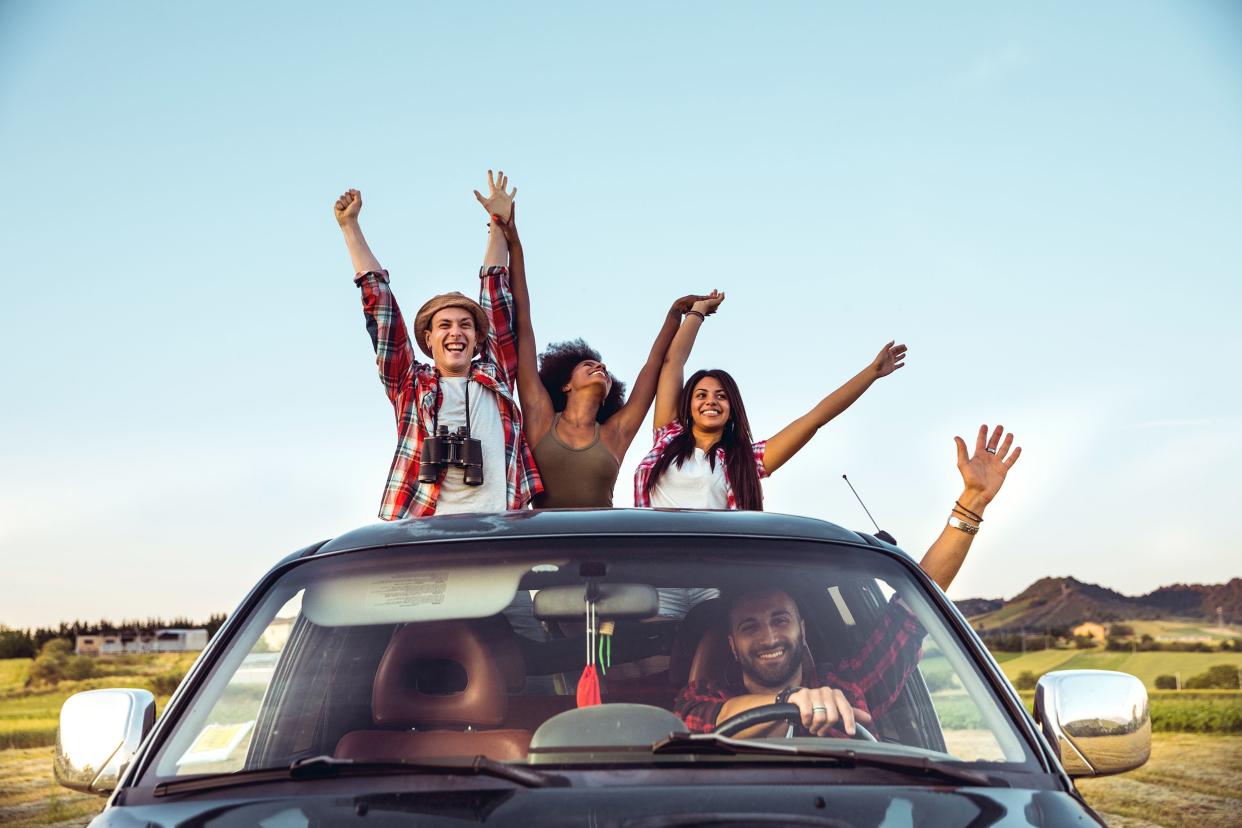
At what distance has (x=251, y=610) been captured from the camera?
107 inches

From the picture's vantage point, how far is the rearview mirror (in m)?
2.74

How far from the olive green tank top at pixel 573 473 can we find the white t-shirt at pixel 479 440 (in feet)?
1.66

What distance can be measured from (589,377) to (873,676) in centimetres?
387

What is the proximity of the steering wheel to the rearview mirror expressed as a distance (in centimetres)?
27

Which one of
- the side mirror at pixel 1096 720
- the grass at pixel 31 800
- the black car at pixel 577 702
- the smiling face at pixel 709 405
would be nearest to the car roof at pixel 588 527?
the black car at pixel 577 702

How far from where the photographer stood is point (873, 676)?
114 inches

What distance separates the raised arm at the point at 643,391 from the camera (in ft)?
22.3

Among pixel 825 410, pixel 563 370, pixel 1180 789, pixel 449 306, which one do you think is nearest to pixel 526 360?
pixel 563 370

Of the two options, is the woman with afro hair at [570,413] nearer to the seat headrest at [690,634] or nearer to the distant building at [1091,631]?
the seat headrest at [690,634]

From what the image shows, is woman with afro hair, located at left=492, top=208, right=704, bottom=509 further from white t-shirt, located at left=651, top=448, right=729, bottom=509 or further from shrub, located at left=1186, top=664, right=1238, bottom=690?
shrub, located at left=1186, top=664, right=1238, bottom=690

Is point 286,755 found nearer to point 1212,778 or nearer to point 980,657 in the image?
point 980,657

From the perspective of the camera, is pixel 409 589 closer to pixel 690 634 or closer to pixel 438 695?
pixel 438 695

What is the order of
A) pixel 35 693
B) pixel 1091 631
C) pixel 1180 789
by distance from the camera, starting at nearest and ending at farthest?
pixel 1180 789 → pixel 1091 631 → pixel 35 693

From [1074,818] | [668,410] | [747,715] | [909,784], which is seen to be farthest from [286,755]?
[668,410]
